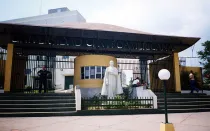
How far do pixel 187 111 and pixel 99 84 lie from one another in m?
6.97

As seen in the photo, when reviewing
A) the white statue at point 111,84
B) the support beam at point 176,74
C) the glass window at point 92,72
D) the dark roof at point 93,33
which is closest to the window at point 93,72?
the glass window at point 92,72

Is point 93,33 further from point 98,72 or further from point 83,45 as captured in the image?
point 98,72

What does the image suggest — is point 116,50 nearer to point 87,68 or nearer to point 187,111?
point 87,68

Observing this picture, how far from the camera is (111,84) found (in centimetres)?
1227

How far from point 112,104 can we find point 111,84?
1.82 m

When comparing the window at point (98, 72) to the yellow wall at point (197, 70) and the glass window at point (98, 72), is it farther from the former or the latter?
the yellow wall at point (197, 70)

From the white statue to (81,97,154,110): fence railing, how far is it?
0.99 metres

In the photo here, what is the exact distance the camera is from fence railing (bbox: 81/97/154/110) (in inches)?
416

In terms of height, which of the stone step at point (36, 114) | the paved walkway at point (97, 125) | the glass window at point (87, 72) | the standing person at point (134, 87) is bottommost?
the stone step at point (36, 114)

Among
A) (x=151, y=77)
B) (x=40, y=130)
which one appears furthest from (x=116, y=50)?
(x=40, y=130)

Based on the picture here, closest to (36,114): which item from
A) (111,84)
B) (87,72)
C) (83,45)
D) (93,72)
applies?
(111,84)

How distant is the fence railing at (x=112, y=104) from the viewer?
34.7 feet

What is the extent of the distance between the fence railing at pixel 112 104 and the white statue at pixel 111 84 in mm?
990

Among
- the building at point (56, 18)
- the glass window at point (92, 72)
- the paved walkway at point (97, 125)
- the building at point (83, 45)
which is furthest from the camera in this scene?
the building at point (56, 18)
